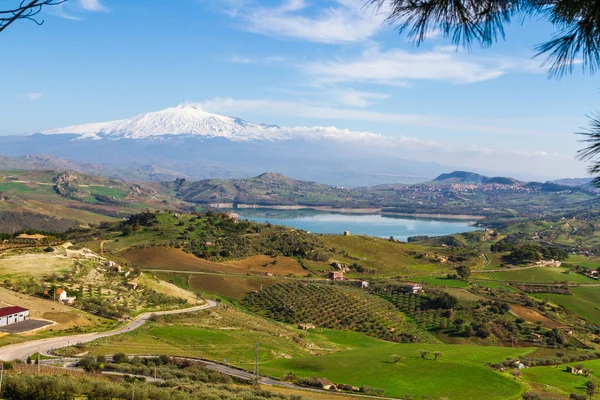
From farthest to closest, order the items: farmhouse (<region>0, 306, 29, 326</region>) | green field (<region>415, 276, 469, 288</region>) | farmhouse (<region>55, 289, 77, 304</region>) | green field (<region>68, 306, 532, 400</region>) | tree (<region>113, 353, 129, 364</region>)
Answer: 1. green field (<region>415, 276, 469, 288</region>)
2. farmhouse (<region>55, 289, 77, 304</region>)
3. farmhouse (<region>0, 306, 29, 326</region>)
4. green field (<region>68, 306, 532, 400</region>)
5. tree (<region>113, 353, 129, 364</region>)

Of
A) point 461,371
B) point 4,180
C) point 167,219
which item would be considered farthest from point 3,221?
point 461,371

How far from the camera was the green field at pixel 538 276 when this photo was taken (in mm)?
70200

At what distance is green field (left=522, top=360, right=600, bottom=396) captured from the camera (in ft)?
80.7

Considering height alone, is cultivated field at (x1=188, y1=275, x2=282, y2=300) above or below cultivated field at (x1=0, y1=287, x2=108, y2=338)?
below

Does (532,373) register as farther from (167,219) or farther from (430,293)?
(167,219)

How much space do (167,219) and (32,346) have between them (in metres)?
61.7

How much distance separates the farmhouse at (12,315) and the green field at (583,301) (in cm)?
5086

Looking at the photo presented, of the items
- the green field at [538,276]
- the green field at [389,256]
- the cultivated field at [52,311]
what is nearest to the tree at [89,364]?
the cultivated field at [52,311]

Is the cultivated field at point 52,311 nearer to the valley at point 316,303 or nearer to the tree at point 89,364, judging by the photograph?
the valley at point 316,303

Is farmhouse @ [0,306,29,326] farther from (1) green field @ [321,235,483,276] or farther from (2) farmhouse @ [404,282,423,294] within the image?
(1) green field @ [321,235,483,276]

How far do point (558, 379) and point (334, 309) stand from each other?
24.4 m

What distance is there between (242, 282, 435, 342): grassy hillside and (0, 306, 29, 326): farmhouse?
22.6m

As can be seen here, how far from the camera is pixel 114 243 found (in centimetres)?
7025

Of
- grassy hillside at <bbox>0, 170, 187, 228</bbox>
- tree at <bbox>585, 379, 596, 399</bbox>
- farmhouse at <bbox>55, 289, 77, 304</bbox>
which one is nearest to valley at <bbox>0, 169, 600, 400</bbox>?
farmhouse at <bbox>55, 289, 77, 304</bbox>
